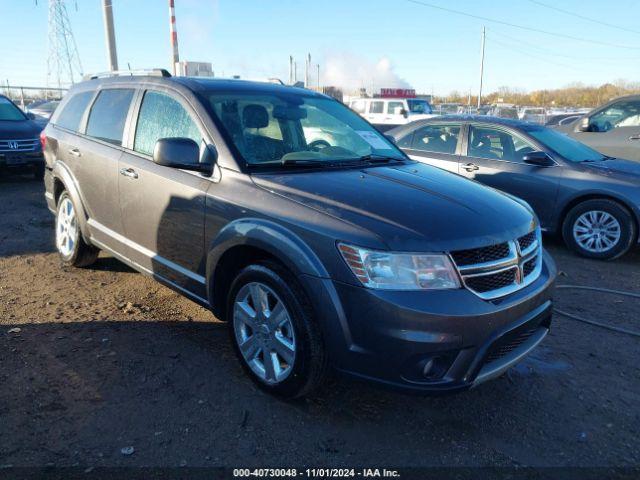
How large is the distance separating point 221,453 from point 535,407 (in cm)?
180

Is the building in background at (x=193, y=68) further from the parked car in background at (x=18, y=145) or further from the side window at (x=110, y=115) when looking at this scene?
the side window at (x=110, y=115)

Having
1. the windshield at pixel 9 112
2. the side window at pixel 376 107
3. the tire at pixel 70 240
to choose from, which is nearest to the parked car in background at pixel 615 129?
the tire at pixel 70 240

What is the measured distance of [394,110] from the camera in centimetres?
2373

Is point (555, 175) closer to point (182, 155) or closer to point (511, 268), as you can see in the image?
point (511, 268)

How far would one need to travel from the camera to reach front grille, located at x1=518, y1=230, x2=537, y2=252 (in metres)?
2.88

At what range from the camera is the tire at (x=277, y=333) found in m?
2.69

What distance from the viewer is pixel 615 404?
3.08 meters

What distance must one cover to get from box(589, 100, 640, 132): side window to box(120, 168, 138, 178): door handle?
7.56 m

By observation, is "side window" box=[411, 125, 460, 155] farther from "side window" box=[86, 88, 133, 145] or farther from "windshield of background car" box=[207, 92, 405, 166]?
"side window" box=[86, 88, 133, 145]

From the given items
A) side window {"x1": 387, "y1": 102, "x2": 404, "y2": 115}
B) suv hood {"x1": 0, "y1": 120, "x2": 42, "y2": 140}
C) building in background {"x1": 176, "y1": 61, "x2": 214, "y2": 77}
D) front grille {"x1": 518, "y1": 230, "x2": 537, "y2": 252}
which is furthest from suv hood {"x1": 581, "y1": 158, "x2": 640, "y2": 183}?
side window {"x1": 387, "y1": 102, "x2": 404, "y2": 115}

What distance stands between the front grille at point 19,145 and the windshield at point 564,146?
894 cm

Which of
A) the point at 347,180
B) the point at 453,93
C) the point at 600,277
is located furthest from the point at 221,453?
the point at 453,93

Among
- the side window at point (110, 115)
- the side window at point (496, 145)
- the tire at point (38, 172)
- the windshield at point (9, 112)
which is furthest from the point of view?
the windshield at point (9, 112)

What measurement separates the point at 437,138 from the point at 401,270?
16.6ft
